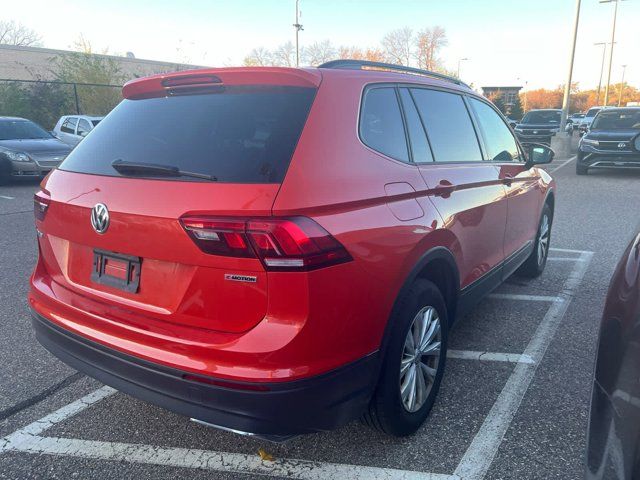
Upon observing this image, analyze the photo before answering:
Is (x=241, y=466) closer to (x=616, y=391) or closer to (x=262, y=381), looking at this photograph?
(x=262, y=381)

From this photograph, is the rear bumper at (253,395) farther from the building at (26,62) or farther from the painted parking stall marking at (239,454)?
the building at (26,62)

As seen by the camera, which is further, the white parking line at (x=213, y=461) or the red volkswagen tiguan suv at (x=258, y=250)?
the white parking line at (x=213, y=461)

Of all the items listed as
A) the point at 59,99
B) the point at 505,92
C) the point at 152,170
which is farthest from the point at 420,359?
the point at 505,92

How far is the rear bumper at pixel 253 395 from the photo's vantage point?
1.93 meters

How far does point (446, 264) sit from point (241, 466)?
146cm

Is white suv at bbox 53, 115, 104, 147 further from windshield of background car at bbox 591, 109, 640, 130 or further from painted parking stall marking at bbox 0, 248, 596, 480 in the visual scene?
windshield of background car at bbox 591, 109, 640, 130

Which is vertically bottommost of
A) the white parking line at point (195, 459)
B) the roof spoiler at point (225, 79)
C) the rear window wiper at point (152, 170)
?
the white parking line at point (195, 459)

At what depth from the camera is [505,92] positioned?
127ft

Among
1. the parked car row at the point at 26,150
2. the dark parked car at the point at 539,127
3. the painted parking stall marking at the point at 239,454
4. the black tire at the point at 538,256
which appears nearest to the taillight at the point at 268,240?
the painted parking stall marking at the point at 239,454

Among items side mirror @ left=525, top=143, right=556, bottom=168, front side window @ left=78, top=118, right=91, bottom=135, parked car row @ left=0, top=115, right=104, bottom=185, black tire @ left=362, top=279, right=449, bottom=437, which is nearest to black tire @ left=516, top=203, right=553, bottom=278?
side mirror @ left=525, top=143, right=556, bottom=168

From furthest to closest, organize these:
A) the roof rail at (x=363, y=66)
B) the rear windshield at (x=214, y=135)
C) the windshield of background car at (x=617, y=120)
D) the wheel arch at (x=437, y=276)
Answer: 1. the windshield of background car at (x=617, y=120)
2. the roof rail at (x=363, y=66)
3. the wheel arch at (x=437, y=276)
4. the rear windshield at (x=214, y=135)

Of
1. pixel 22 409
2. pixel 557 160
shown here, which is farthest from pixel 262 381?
pixel 557 160

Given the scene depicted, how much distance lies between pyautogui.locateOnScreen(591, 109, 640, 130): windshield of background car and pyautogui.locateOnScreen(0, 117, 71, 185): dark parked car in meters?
13.6

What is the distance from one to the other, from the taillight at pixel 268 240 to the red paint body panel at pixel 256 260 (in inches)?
1.3
